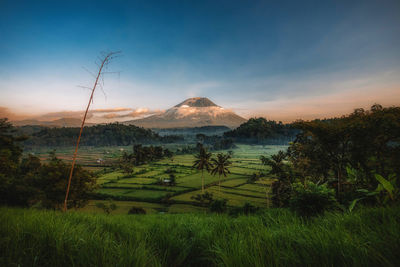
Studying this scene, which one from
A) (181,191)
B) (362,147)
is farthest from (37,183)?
(362,147)

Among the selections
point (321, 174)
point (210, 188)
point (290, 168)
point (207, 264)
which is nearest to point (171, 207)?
point (210, 188)

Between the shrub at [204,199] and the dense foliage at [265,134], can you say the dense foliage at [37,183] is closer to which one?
the shrub at [204,199]

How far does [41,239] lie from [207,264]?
2173mm

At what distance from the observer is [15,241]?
7.01 ft

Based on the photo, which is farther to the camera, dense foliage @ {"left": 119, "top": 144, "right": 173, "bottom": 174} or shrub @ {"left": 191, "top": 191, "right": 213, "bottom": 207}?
dense foliage @ {"left": 119, "top": 144, "right": 173, "bottom": 174}

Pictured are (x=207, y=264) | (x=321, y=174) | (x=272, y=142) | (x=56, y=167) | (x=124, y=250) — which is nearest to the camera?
(x=124, y=250)

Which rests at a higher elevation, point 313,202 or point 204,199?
point 313,202

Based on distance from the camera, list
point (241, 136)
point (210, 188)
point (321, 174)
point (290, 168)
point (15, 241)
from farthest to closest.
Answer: point (241, 136)
point (210, 188)
point (290, 168)
point (321, 174)
point (15, 241)

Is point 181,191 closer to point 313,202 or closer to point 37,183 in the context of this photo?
point 37,183

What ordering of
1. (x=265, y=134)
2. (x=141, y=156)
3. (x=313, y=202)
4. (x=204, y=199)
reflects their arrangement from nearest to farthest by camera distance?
(x=313, y=202), (x=204, y=199), (x=141, y=156), (x=265, y=134)

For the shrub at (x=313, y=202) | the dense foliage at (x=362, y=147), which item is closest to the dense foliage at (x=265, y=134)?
the dense foliage at (x=362, y=147)

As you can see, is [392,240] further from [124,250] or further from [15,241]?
[15,241]

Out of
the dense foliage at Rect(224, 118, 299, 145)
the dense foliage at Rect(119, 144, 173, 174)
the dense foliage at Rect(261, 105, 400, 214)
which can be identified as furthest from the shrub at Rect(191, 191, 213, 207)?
the dense foliage at Rect(224, 118, 299, 145)

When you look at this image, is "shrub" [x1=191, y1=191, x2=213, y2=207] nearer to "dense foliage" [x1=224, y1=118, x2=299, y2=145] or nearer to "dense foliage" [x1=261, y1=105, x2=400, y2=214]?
"dense foliage" [x1=261, y1=105, x2=400, y2=214]
